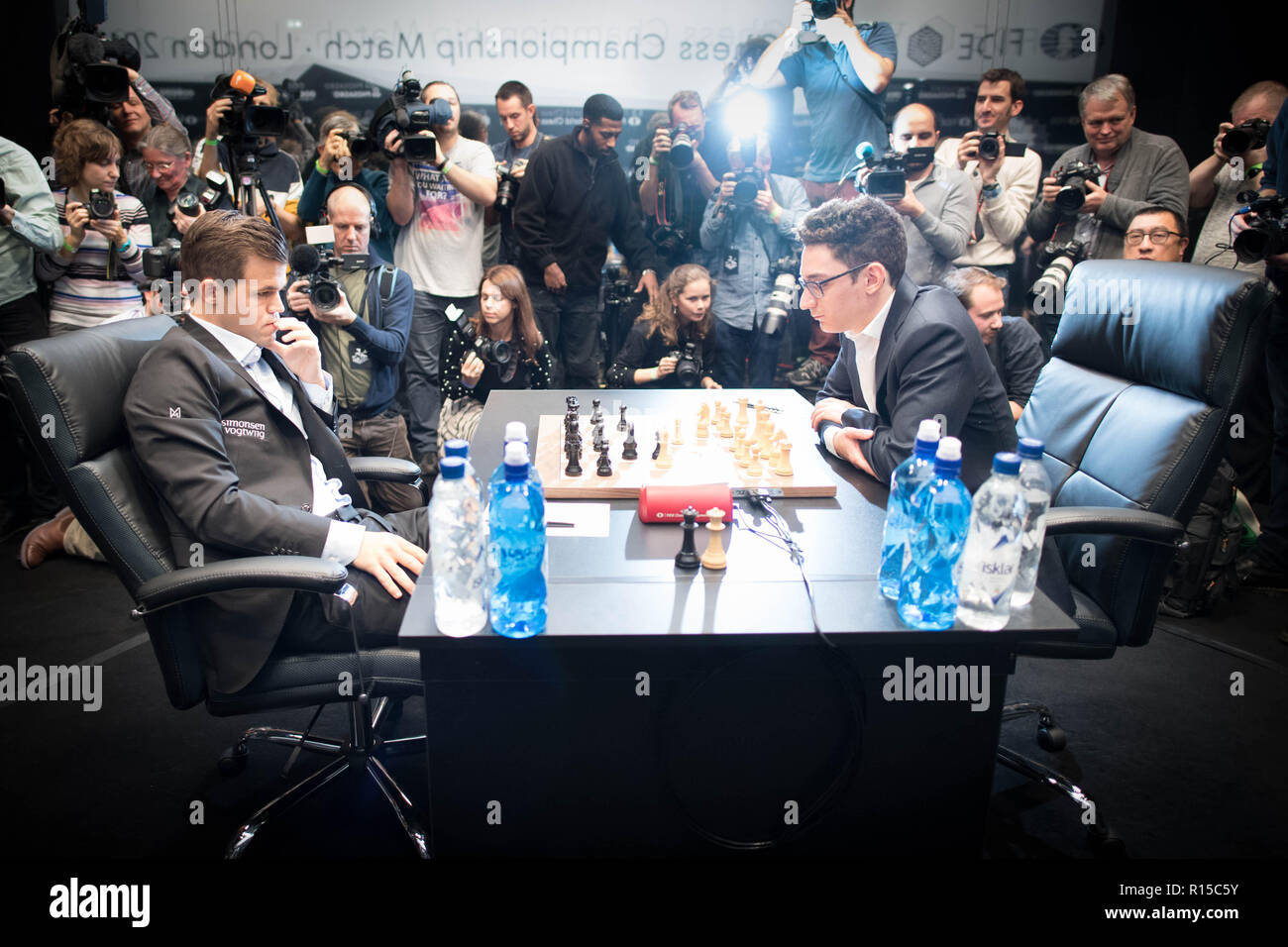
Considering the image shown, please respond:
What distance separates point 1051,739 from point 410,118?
3.16 meters

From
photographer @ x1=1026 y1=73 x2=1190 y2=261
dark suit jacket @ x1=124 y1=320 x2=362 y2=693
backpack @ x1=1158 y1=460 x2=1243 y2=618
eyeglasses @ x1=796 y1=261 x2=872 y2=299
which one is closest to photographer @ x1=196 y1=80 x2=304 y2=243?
dark suit jacket @ x1=124 y1=320 x2=362 y2=693

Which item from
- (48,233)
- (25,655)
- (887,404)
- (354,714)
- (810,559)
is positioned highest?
(48,233)

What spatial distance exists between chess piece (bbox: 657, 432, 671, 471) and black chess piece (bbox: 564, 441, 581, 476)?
0.19m

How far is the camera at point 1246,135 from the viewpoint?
3348 millimetres

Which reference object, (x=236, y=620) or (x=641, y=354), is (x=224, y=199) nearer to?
(x=641, y=354)

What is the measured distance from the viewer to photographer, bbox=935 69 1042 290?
3695 mm

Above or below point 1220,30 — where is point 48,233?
below

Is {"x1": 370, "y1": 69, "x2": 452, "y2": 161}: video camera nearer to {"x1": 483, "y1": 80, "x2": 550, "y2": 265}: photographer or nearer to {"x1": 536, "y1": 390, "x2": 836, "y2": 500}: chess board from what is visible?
{"x1": 483, "y1": 80, "x2": 550, "y2": 265}: photographer

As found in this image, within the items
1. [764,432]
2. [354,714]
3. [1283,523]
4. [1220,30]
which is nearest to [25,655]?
[354,714]

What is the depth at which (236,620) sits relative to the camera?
160 centimetres

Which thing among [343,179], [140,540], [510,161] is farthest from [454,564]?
[510,161]

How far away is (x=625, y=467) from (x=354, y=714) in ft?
2.75

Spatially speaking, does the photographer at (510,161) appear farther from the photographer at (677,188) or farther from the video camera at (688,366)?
the video camera at (688,366)

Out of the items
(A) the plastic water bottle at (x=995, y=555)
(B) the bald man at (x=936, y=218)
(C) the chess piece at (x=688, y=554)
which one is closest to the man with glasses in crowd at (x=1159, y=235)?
(B) the bald man at (x=936, y=218)
